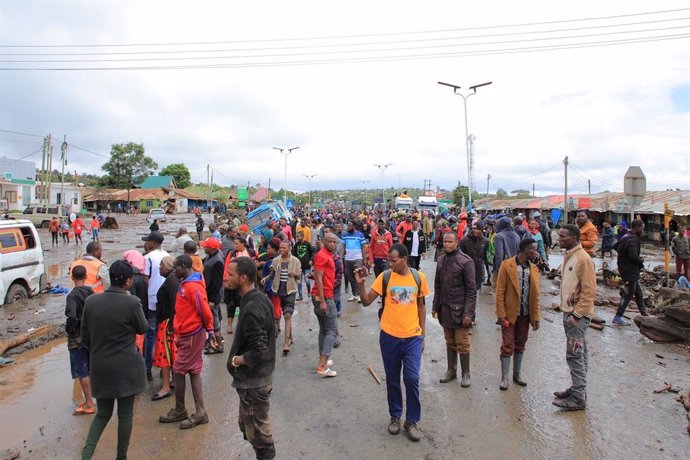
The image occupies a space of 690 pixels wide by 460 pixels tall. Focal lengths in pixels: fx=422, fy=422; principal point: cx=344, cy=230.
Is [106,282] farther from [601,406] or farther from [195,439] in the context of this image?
[601,406]

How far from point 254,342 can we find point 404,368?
5.22 feet

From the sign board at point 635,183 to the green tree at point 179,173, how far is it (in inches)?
3367

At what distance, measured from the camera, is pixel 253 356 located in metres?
3.10

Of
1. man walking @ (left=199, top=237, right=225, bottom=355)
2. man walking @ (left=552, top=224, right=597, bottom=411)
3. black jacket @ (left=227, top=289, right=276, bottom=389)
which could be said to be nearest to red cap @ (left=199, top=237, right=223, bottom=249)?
man walking @ (left=199, top=237, right=225, bottom=355)

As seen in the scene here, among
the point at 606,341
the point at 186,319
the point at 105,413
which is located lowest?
the point at 606,341

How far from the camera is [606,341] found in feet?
22.6

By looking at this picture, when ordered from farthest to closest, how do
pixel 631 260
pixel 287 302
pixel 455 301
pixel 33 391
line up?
pixel 631 260, pixel 287 302, pixel 33 391, pixel 455 301

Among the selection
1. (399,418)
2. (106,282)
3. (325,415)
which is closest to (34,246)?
(106,282)

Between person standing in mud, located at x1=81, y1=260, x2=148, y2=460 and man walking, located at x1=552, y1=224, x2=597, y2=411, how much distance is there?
422 centimetres

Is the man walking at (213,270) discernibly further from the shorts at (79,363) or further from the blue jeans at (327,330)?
the shorts at (79,363)

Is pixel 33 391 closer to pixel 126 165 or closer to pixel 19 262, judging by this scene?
pixel 19 262

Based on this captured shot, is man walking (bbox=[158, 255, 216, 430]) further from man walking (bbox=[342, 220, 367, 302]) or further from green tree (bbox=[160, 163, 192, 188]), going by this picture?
green tree (bbox=[160, 163, 192, 188])

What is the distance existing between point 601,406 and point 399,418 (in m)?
2.33

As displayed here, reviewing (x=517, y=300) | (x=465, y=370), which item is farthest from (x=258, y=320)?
(x=517, y=300)
